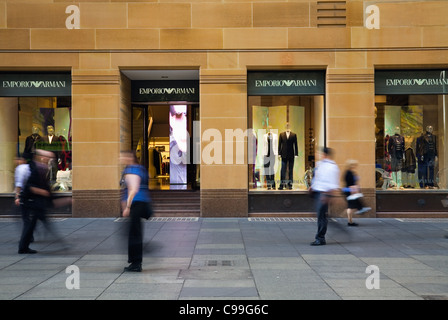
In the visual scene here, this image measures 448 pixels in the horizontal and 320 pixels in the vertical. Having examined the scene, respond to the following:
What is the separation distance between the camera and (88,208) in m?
13.1

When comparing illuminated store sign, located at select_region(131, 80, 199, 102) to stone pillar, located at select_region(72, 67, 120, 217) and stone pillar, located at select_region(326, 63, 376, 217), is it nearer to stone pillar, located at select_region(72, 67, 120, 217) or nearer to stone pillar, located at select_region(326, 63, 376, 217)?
stone pillar, located at select_region(72, 67, 120, 217)

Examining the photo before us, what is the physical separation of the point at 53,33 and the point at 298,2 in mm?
7551

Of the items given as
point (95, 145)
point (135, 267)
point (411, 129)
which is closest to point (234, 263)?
point (135, 267)

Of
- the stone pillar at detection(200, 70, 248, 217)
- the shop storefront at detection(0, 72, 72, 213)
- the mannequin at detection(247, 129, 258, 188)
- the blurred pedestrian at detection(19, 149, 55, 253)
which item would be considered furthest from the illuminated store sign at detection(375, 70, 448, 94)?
the blurred pedestrian at detection(19, 149, 55, 253)

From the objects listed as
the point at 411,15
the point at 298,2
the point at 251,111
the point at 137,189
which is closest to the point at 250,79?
the point at 251,111

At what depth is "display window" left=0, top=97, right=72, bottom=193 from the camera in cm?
1374

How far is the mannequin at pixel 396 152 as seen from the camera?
13.9 m

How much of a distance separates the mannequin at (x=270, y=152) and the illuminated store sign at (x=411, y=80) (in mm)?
3674

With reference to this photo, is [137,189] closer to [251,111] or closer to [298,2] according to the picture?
[251,111]

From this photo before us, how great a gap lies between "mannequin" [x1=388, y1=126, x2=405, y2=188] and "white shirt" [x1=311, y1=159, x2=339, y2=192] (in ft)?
19.1

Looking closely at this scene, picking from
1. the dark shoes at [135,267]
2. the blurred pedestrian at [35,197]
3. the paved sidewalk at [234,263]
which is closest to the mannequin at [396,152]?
the paved sidewalk at [234,263]

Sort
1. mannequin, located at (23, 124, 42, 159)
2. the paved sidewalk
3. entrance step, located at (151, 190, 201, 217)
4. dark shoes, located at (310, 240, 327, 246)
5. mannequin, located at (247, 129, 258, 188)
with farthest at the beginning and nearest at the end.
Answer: mannequin, located at (23, 124, 42, 159)
mannequin, located at (247, 129, 258, 188)
entrance step, located at (151, 190, 201, 217)
dark shoes, located at (310, 240, 327, 246)
the paved sidewalk

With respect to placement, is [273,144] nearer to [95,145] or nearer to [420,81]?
[420,81]

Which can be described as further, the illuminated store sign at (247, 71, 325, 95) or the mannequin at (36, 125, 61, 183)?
the mannequin at (36, 125, 61, 183)
